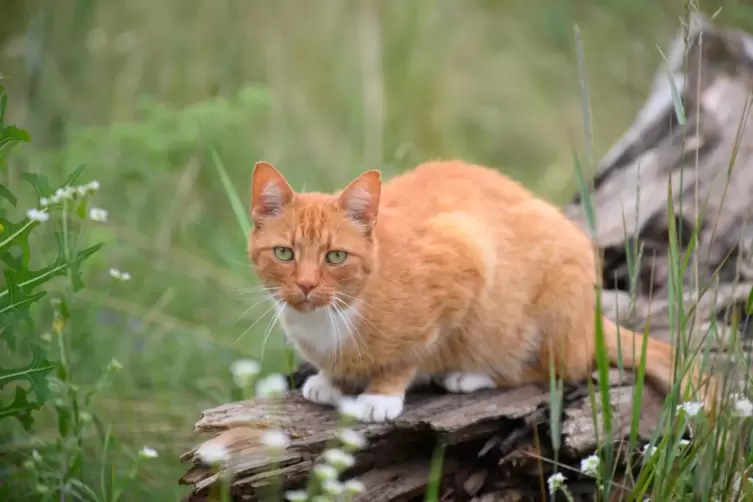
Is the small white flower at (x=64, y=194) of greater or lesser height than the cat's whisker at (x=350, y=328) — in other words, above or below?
above

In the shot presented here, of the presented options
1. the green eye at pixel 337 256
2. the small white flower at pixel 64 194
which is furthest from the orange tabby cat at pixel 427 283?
the small white flower at pixel 64 194

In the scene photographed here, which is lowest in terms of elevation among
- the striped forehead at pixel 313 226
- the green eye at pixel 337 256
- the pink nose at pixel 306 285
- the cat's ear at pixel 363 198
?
the pink nose at pixel 306 285

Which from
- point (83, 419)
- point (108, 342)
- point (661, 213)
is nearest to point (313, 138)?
point (108, 342)

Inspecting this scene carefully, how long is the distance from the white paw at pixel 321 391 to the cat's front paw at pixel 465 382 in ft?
1.11

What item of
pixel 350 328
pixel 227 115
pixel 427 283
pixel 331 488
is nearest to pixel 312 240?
pixel 350 328

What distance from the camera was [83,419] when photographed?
7.25 feet

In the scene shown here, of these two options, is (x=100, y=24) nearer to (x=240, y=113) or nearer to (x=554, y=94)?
(x=240, y=113)

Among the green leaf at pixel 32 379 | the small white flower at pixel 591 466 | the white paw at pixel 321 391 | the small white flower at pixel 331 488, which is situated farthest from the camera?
the white paw at pixel 321 391

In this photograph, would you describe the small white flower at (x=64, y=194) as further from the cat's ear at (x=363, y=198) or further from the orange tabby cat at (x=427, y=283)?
the cat's ear at (x=363, y=198)

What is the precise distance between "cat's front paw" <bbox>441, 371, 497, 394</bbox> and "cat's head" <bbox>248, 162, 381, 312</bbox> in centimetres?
46

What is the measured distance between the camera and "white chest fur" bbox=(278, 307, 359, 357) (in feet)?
7.72

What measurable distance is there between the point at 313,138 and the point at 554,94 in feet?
6.71

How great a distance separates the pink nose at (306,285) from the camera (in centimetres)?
222

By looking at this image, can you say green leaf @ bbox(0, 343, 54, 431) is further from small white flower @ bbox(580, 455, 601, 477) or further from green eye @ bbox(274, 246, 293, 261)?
small white flower @ bbox(580, 455, 601, 477)
